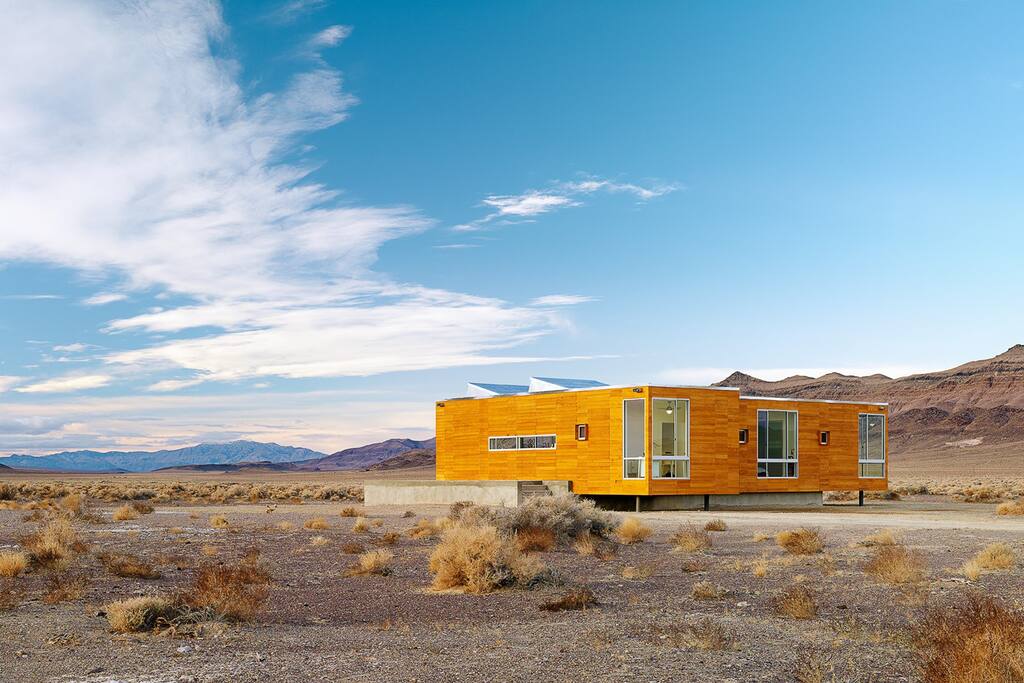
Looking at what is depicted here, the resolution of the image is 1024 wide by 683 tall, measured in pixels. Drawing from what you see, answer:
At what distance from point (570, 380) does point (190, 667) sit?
3188cm

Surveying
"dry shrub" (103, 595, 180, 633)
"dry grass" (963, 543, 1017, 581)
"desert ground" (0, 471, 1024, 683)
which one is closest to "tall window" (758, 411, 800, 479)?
"desert ground" (0, 471, 1024, 683)

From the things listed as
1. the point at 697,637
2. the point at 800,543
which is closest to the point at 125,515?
the point at 800,543

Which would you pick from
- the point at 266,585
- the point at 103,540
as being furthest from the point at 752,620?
the point at 103,540

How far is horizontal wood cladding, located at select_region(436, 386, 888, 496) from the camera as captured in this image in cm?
3272

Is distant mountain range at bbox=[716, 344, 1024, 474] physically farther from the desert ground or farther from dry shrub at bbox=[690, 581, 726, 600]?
dry shrub at bbox=[690, 581, 726, 600]

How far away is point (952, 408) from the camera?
136 m

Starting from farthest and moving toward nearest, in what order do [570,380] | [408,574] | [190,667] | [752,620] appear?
[570,380] → [408,574] → [752,620] → [190,667]

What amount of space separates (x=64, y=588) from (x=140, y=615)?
10.4ft

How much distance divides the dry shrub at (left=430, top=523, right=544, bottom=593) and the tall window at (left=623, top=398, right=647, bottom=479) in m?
18.5

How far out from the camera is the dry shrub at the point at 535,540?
60.9 feet

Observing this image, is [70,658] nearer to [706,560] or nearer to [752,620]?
[752,620]

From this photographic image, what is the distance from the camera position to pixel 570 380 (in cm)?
4003

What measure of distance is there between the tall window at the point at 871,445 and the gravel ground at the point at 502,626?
21.1 m

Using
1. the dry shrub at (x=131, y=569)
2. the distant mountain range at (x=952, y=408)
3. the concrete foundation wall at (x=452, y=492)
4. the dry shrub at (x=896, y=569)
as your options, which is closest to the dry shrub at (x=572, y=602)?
the dry shrub at (x=896, y=569)
